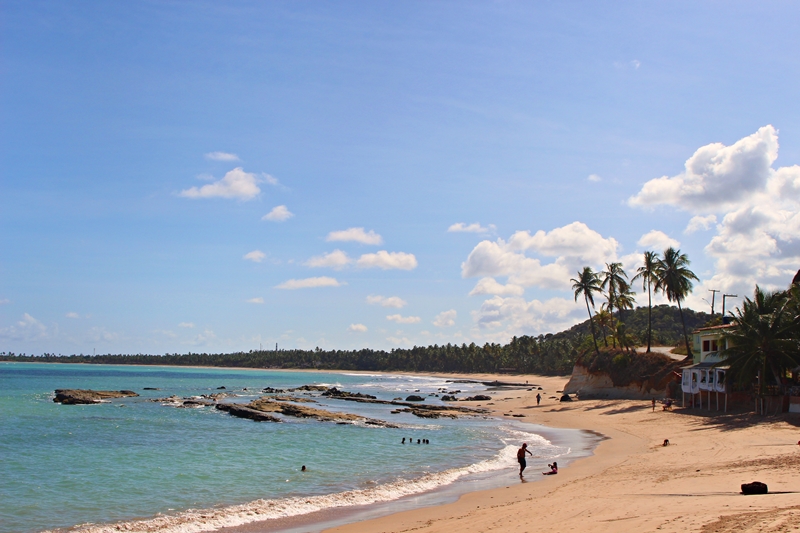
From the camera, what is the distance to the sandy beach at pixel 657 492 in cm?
1289

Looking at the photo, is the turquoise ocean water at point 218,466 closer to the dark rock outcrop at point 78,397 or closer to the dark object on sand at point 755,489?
the dark object on sand at point 755,489

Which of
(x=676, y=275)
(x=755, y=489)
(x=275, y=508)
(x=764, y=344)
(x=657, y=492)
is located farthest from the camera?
(x=676, y=275)

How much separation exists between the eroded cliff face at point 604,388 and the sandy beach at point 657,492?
19723 mm

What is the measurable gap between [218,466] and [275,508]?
30.4ft

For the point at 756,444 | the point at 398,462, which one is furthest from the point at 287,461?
the point at 756,444

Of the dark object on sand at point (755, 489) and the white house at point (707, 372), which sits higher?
the white house at point (707, 372)

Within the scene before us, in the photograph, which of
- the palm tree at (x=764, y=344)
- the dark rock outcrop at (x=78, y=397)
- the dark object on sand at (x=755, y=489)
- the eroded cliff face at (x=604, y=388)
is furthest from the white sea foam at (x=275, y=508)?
the dark rock outcrop at (x=78, y=397)

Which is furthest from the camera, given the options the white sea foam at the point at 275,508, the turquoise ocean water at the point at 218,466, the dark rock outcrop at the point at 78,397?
the dark rock outcrop at the point at 78,397

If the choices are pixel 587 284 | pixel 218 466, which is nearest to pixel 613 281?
pixel 587 284

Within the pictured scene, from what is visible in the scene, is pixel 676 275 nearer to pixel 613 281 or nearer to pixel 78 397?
pixel 613 281

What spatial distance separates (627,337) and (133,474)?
189ft

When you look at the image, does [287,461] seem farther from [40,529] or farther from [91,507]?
[40,529]

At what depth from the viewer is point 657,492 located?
17.4 m

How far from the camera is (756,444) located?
26.5m
